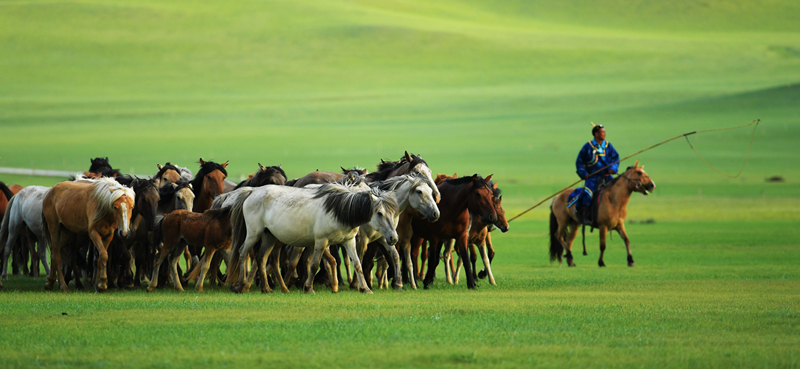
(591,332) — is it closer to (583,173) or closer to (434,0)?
(583,173)

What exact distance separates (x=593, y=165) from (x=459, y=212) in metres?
7.09

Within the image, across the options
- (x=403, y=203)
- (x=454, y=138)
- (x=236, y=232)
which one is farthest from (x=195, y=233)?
(x=454, y=138)

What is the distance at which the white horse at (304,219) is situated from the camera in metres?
12.5

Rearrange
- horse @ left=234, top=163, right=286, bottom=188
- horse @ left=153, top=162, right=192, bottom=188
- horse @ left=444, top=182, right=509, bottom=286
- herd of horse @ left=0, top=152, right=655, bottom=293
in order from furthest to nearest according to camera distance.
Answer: horse @ left=153, top=162, right=192, bottom=188 → horse @ left=234, top=163, right=286, bottom=188 → horse @ left=444, top=182, right=509, bottom=286 → herd of horse @ left=0, top=152, right=655, bottom=293

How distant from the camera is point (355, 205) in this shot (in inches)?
493

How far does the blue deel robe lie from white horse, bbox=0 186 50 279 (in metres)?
11.0

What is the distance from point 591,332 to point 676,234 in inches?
Result: 934

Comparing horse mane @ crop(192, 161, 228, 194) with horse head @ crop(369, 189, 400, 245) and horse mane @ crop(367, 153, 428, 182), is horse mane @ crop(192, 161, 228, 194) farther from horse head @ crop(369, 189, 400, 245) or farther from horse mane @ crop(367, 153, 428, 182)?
horse head @ crop(369, 189, 400, 245)

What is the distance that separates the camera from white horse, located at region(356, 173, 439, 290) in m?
13.0

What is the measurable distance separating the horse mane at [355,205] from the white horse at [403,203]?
254 millimetres

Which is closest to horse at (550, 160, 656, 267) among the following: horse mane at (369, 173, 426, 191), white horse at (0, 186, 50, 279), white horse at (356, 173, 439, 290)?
horse mane at (369, 173, 426, 191)

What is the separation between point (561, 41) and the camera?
143 metres

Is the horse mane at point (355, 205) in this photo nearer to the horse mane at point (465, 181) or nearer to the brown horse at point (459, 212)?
the brown horse at point (459, 212)

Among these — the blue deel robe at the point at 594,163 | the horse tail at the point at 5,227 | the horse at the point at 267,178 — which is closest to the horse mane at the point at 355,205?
the horse at the point at 267,178
